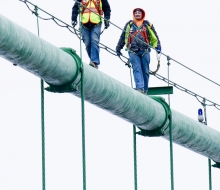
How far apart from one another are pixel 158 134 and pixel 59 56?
5596 millimetres

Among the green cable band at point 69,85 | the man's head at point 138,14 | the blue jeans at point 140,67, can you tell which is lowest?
the green cable band at point 69,85

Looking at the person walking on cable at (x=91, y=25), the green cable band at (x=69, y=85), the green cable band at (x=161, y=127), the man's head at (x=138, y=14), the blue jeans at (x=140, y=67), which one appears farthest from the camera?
the green cable band at (x=161, y=127)

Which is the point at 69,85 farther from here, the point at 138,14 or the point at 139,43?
the point at 138,14

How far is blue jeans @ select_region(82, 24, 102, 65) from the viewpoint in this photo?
111 feet

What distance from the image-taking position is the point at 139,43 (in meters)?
35.4

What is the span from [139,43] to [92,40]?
61.9 inches

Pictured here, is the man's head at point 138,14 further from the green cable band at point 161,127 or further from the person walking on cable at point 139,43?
the green cable band at point 161,127

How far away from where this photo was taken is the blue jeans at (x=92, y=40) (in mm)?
33969

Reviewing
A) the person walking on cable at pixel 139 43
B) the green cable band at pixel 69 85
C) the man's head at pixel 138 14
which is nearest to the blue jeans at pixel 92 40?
the person walking on cable at pixel 139 43

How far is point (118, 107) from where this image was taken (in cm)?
3381

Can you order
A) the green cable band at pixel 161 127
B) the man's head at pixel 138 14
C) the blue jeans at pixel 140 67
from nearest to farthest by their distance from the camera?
the blue jeans at pixel 140 67
the man's head at pixel 138 14
the green cable band at pixel 161 127

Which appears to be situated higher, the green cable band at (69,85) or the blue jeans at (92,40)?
the blue jeans at (92,40)

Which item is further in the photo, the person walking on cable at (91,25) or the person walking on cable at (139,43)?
the person walking on cable at (139,43)

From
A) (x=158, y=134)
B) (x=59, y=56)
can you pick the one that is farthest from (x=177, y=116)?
(x=59, y=56)
